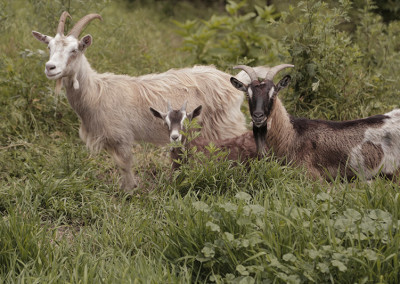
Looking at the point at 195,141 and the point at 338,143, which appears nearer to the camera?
the point at 338,143

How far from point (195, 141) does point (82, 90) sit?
1307 mm

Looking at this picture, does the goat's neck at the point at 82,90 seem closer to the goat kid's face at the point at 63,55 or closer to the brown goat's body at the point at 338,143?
the goat kid's face at the point at 63,55

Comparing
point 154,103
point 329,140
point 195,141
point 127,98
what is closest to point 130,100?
point 127,98

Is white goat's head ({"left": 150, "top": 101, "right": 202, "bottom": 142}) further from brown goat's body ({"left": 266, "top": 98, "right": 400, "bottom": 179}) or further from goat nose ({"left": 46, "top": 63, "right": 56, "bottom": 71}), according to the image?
goat nose ({"left": 46, "top": 63, "right": 56, "bottom": 71})

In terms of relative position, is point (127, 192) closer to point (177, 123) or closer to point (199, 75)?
point (177, 123)

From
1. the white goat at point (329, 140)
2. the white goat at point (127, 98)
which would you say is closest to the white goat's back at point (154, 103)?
the white goat at point (127, 98)

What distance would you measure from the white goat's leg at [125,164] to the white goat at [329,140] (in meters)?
1.41

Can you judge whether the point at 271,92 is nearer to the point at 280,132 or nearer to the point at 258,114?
the point at 258,114

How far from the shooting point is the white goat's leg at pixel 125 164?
5.25 meters

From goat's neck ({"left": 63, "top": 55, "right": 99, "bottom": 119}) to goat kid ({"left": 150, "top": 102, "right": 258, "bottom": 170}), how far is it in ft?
2.31

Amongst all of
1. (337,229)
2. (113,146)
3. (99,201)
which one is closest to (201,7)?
(113,146)

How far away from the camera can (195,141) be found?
17.3 feet

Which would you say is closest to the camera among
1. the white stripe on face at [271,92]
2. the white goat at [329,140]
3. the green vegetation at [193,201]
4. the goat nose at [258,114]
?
the green vegetation at [193,201]

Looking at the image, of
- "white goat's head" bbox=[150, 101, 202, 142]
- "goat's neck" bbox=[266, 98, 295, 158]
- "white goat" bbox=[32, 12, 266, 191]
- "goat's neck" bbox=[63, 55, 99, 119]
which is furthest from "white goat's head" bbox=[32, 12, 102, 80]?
"goat's neck" bbox=[266, 98, 295, 158]
